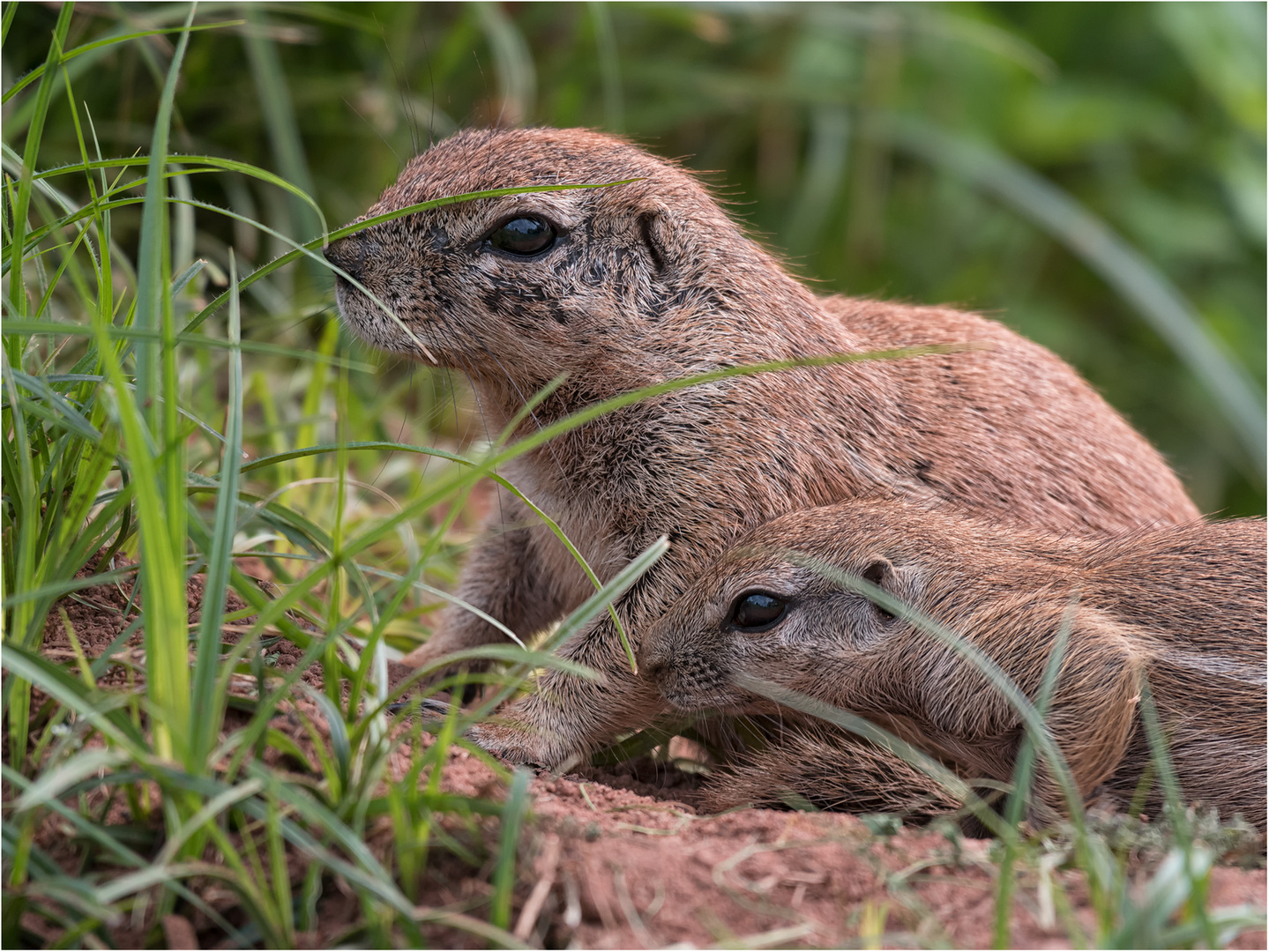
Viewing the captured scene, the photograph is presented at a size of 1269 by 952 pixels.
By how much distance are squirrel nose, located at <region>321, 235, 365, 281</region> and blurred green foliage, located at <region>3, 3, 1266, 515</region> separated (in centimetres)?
218

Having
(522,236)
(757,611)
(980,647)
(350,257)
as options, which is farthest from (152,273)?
(980,647)

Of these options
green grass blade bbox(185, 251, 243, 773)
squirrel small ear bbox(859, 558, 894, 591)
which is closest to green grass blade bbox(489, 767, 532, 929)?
green grass blade bbox(185, 251, 243, 773)

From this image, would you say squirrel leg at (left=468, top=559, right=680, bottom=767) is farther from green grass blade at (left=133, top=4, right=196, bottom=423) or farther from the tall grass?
green grass blade at (left=133, top=4, right=196, bottom=423)

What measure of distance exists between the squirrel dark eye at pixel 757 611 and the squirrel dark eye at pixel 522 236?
52.8 inches

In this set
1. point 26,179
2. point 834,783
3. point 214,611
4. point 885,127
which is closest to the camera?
point 214,611

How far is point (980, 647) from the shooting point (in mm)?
3689

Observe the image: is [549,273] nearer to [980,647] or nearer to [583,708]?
[583,708]

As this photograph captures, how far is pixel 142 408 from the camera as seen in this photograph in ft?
8.98

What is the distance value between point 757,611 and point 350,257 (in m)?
1.79

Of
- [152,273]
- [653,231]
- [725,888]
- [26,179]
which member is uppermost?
[653,231]

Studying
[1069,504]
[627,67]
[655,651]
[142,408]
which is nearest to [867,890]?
[655,651]

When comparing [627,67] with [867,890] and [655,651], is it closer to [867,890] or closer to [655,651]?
[655,651]

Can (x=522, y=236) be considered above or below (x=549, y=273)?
above

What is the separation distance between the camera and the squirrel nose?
4.10m
